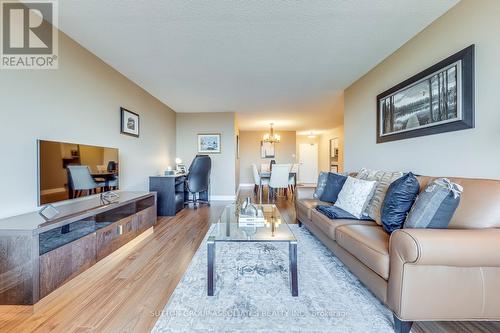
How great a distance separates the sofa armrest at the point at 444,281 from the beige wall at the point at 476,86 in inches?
31.1

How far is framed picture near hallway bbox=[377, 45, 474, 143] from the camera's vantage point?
67.7 inches

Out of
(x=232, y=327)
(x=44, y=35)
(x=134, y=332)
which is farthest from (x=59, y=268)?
(x=44, y=35)

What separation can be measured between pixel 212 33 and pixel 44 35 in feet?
5.10

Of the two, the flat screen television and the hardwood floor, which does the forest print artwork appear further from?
the flat screen television

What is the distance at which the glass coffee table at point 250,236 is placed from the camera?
1595 mm

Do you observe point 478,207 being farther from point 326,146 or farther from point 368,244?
point 326,146

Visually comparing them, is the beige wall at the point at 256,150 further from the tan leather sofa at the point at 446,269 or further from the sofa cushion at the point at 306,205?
the tan leather sofa at the point at 446,269

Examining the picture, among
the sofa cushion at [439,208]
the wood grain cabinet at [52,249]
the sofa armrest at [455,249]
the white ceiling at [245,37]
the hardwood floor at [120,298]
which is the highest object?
the white ceiling at [245,37]

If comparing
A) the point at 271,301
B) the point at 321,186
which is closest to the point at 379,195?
the point at 321,186

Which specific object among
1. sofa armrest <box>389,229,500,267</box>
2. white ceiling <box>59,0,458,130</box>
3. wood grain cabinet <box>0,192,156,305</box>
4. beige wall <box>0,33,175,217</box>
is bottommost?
wood grain cabinet <box>0,192,156,305</box>

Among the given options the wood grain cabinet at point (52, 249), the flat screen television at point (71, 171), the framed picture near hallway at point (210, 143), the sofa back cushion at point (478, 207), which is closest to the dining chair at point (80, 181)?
the flat screen television at point (71, 171)

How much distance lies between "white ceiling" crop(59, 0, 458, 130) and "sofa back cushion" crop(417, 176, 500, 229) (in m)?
1.54

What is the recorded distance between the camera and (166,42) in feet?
7.84

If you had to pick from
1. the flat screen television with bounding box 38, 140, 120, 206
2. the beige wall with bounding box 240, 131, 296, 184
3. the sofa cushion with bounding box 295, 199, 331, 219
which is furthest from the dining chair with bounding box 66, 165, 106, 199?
the beige wall with bounding box 240, 131, 296, 184
